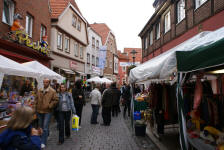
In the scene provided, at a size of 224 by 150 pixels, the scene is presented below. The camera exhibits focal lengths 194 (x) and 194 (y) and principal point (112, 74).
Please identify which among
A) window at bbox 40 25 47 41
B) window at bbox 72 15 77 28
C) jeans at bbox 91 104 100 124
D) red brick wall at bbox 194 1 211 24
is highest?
window at bbox 72 15 77 28

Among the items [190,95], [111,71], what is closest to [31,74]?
[190,95]

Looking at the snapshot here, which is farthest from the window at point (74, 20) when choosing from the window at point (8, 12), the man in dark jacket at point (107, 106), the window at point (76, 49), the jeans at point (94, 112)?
the jeans at point (94, 112)

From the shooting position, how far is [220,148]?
3148 mm

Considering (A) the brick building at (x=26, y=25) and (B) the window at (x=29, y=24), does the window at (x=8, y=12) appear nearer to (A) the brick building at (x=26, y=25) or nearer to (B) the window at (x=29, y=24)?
(A) the brick building at (x=26, y=25)

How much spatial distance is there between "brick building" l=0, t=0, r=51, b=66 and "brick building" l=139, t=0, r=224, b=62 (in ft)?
30.9

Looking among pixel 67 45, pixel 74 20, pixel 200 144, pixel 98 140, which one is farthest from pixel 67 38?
pixel 200 144

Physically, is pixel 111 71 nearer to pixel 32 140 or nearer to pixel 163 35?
pixel 163 35

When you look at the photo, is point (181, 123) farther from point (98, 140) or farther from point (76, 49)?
point (76, 49)

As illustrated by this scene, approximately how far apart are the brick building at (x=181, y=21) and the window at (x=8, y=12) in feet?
33.6

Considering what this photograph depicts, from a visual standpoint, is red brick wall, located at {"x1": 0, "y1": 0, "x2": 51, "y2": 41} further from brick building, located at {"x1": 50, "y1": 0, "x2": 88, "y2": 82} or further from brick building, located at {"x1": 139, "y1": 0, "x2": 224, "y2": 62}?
brick building, located at {"x1": 139, "y1": 0, "x2": 224, "y2": 62}

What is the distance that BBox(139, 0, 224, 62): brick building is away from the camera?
9102 mm

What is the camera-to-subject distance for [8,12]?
36.3 feet

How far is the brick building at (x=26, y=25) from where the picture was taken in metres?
10.4

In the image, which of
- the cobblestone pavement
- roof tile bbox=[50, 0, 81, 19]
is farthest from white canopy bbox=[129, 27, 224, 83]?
roof tile bbox=[50, 0, 81, 19]
